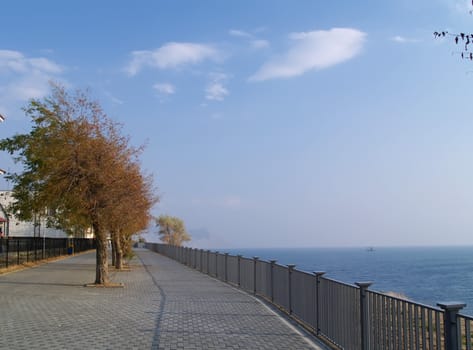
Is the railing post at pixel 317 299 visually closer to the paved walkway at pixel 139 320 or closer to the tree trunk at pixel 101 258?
the paved walkway at pixel 139 320

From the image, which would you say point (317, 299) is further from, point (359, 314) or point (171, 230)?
point (171, 230)

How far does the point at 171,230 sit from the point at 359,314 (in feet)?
345

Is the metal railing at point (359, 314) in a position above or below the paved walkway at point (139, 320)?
above

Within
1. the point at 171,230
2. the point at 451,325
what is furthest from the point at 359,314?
the point at 171,230

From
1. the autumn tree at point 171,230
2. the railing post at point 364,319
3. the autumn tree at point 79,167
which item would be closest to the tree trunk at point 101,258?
the autumn tree at point 79,167

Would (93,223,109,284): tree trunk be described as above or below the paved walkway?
above

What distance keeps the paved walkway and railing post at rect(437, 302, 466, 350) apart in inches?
143

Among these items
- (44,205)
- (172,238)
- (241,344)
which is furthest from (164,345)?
(172,238)

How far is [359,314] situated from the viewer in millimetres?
7824

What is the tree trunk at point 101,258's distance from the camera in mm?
19078

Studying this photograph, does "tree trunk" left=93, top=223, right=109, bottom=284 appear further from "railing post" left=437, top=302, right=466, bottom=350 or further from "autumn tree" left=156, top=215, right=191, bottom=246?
"autumn tree" left=156, top=215, right=191, bottom=246

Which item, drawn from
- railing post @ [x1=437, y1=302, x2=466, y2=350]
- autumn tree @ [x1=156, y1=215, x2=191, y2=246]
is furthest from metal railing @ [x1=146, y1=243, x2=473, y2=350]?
autumn tree @ [x1=156, y1=215, x2=191, y2=246]

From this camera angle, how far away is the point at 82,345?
28.3 feet

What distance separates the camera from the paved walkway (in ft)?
29.3
